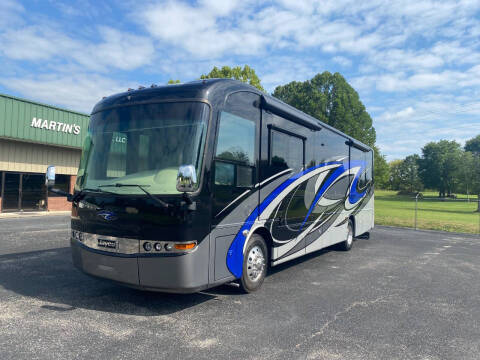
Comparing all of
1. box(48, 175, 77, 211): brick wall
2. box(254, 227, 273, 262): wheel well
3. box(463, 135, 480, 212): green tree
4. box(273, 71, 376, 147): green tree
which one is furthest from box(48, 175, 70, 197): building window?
box(463, 135, 480, 212): green tree

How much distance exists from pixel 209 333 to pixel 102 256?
182 centimetres

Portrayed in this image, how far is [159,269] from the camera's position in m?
4.37

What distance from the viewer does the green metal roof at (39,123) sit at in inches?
718

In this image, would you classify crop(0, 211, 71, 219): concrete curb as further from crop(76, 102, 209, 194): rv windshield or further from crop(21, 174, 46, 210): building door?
crop(76, 102, 209, 194): rv windshield

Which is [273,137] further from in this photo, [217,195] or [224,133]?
[217,195]

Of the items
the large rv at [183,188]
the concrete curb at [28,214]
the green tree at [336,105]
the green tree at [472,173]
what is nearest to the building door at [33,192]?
the concrete curb at [28,214]

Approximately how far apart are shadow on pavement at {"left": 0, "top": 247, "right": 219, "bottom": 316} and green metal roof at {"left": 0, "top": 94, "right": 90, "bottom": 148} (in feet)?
46.3

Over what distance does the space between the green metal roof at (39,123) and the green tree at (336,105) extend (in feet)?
85.9

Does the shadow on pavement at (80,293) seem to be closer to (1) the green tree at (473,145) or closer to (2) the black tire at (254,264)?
(2) the black tire at (254,264)

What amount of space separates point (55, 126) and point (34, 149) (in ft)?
5.86

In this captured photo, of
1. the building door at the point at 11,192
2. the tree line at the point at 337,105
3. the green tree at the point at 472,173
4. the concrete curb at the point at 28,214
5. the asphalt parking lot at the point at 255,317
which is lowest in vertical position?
the asphalt parking lot at the point at 255,317

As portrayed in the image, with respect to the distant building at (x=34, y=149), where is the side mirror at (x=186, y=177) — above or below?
below

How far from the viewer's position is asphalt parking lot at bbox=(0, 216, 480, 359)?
3.68m

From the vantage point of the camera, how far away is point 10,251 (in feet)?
28.3
